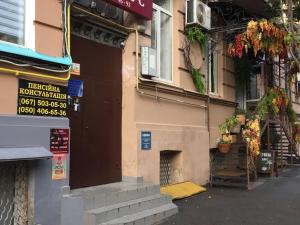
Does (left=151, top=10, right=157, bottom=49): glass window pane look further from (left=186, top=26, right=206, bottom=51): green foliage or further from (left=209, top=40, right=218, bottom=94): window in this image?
(left=209, top=40, right=218, bottom=94): window

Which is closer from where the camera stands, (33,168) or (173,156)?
(33,168)

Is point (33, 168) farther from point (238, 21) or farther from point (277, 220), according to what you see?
point (238, 21)

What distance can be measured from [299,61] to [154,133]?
138 inches

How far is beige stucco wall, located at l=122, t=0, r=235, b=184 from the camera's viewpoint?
28.8 feet

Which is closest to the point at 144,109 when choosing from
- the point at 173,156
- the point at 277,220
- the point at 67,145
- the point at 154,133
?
the point at 154,133

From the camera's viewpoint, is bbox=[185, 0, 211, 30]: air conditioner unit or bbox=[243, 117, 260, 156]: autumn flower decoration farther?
bbox=[243, 117, 260, 156]: autumn flower decoration

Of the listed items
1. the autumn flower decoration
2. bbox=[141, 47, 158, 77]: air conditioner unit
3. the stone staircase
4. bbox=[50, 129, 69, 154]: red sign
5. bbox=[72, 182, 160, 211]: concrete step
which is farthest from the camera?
the autumn flower decoration

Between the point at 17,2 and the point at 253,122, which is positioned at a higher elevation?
the point at 17,2

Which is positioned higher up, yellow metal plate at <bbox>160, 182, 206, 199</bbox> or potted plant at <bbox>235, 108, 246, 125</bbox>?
potted plant at <bbox>235, 108, 246, 125</bbox>

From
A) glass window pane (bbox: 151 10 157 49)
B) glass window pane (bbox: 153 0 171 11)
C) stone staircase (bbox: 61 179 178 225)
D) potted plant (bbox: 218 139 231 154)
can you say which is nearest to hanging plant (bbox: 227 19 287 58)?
glass window pane (bbox: 153 0 171 11)

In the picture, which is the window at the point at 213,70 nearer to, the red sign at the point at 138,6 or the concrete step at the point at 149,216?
the red sign at the point at 138,6

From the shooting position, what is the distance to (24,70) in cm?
618

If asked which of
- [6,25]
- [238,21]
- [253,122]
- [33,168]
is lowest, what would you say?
[33,168]

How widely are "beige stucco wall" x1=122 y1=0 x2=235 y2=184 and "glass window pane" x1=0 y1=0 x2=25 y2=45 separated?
282 cm
